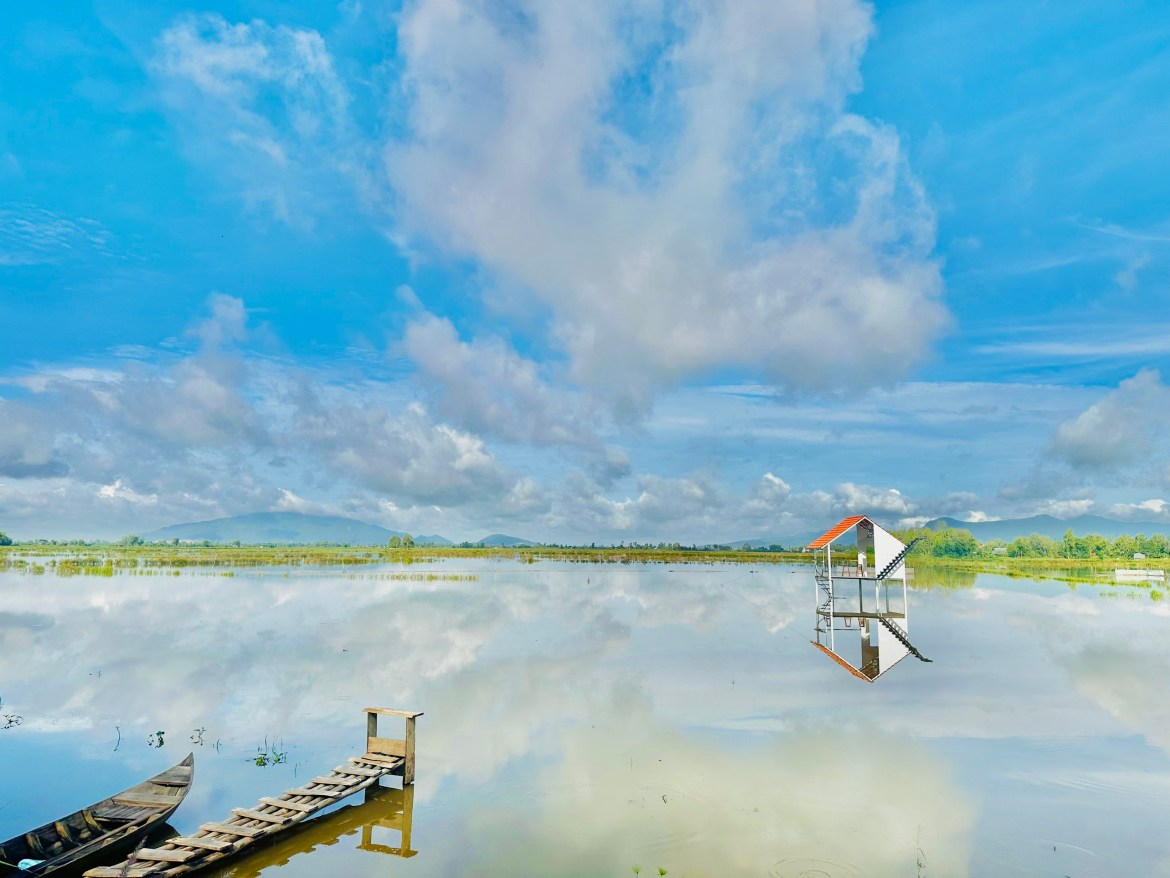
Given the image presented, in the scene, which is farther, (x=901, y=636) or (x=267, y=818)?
(x=901, y=636)

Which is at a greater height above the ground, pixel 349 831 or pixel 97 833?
pixel 97 833

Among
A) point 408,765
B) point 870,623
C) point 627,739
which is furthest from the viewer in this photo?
point 870,623

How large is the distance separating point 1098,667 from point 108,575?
61428 millimetres

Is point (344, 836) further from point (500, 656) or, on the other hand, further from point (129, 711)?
point (500, 656)

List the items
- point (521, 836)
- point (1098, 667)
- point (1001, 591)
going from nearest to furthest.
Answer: point (521, 836)
point (1098, 667)
point (1001, 591)

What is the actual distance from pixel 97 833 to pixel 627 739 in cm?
894

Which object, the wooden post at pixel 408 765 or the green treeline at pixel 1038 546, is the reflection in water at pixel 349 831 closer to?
the wooden post at pixel 408 765

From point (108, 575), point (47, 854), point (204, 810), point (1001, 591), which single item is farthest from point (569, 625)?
point (108, 575)

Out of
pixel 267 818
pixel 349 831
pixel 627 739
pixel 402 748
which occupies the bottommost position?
pixel 349 831

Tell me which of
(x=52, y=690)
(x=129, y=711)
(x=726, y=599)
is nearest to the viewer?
(x=129, y=711)

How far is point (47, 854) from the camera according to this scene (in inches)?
358

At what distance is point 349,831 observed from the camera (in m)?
10.9

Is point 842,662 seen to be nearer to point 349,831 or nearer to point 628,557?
point 349,831

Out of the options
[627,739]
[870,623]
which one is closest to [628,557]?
[870,623]
